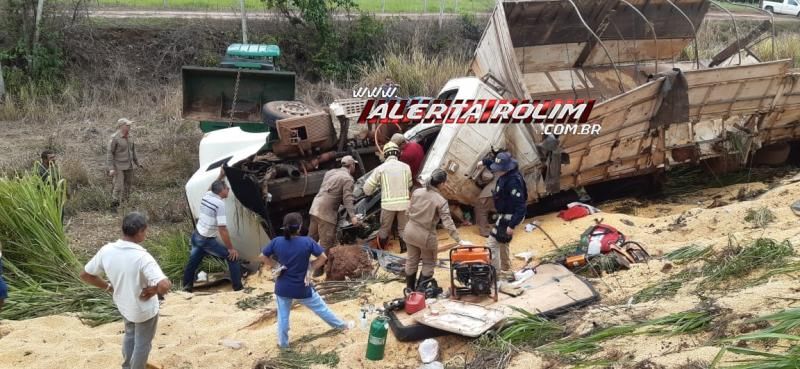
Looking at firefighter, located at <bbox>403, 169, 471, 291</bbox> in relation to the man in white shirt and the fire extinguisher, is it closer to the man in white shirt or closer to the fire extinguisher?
the fire extinguisher

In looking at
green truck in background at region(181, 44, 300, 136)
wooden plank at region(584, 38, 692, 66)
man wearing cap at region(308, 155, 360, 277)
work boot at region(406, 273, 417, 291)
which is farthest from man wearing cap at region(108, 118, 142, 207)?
wooden plank at region(584, 38, 692, 66)

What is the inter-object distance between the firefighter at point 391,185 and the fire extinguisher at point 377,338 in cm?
253

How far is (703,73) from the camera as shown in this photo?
29.2 feet

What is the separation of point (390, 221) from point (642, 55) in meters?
5.86

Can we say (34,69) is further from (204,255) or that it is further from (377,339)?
(377,339)

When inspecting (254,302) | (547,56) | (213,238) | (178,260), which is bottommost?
(178,260)

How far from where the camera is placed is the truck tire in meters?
9.09

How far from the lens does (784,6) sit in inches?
1127

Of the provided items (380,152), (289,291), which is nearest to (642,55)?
(380,152)

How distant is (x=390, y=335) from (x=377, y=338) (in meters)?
0.35

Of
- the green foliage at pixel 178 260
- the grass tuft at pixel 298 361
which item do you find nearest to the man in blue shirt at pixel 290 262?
the grass tuft at pixel 298 361

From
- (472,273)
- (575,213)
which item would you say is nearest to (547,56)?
(575,213)

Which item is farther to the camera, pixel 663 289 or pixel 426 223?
pixel 426 223

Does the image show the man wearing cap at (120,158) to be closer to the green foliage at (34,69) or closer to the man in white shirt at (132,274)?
the man in white shirt at (132,274)
